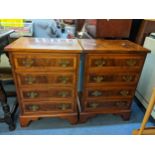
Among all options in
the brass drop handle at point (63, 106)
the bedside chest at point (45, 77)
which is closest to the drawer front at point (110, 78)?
the bedside chest at point (45, 77)

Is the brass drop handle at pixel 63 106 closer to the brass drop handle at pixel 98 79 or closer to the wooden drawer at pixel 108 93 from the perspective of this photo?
the wooden drawer at pixel 108 93

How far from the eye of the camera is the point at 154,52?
5.43 feet

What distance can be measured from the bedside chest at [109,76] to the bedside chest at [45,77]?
0.35 ft

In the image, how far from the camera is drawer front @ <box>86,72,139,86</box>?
1.39 meters

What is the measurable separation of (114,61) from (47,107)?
715 millimetres

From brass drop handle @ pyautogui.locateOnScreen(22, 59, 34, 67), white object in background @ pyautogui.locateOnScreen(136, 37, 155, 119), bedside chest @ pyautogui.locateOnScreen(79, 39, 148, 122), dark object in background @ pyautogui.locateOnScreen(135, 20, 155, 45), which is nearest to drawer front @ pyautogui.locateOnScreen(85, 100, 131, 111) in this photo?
bedside chest @ pyautogui.locateOnScreen(79, 39, 148, 122)

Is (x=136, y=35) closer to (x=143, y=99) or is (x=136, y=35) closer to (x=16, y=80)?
(x=143, y=99)

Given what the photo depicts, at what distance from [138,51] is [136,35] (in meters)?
0.65

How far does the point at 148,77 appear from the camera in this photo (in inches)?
69.6

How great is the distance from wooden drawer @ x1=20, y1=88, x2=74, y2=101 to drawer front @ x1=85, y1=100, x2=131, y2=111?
0.69 feet

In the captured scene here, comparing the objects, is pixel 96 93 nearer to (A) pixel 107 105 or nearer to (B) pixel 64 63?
(A) pixel 107 105

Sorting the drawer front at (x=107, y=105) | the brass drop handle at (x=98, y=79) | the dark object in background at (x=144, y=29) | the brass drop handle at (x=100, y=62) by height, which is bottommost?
the drawer front at (x=107, y=105)

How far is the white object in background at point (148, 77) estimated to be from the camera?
1.68m
